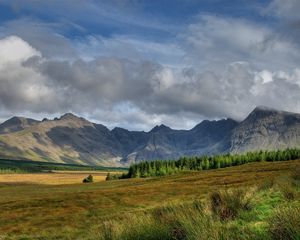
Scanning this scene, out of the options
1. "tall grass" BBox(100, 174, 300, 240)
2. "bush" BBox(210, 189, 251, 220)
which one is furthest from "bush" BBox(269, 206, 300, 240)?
"bush" BBox(210, 189, 251, 220)

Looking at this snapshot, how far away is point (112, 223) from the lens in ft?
46.7

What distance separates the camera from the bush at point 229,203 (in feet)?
55.5

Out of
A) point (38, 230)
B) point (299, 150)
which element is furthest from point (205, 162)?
point (38, 230)

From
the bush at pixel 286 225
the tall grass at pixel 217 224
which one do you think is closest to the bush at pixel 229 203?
the tall grass at pixel 217 224

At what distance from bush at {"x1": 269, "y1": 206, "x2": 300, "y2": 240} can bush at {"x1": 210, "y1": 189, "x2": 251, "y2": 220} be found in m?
7.01

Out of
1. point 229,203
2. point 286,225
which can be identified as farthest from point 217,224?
point 229,203

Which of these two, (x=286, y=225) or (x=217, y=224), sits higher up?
(x=286, y=225)

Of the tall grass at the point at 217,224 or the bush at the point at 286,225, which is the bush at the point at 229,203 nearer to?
the tall grass at the point at 217,224

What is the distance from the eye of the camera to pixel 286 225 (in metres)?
8.88

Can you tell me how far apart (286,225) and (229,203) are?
9218mm

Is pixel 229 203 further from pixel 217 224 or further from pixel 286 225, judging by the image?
pixel 286 225

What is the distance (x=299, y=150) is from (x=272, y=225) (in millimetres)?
184651

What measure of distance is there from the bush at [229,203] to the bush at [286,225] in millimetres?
7013

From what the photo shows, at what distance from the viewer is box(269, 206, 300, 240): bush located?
861 centimetres
